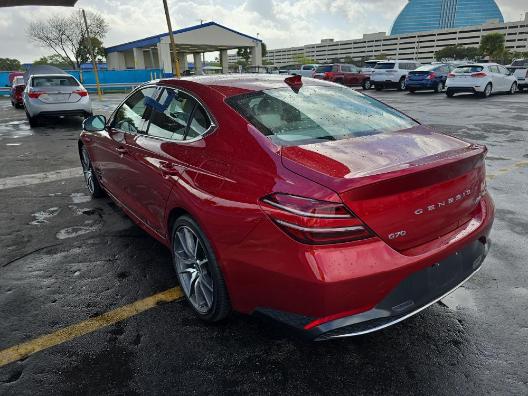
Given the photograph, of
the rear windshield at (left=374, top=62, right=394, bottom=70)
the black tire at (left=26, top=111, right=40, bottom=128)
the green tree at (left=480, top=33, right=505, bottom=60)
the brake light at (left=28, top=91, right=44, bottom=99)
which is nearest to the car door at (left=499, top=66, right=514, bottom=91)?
the rear windshield at (left=374, top=62, right=394, bottom=70)

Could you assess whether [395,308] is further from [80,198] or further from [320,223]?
[80,198]

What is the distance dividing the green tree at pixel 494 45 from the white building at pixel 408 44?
1818 inches

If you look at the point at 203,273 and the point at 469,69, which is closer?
the point at 203,273

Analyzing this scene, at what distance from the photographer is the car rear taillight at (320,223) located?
180cm

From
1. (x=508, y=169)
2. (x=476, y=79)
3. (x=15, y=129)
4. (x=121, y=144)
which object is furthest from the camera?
(x=476, y=79)

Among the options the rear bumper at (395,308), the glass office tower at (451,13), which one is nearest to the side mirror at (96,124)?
the rear bumper at (395,308)

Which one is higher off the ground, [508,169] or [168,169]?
[168,169]

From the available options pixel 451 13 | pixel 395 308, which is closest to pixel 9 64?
pixel 395 308

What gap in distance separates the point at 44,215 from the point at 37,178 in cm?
193

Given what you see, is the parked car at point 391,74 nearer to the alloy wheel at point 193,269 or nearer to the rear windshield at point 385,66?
the rear windshield at point 385,66

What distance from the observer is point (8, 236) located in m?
4.05

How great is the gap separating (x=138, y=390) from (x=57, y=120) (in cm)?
1354

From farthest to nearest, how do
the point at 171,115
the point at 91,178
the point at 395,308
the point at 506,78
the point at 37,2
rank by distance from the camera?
the point at 506,78, the point at 37,2, the point at 91,178, the point at 171,115, the point at 395,308

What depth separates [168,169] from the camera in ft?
8.87
